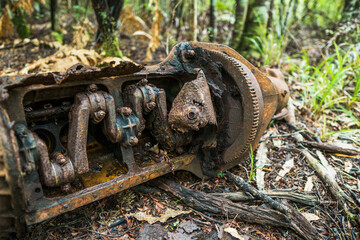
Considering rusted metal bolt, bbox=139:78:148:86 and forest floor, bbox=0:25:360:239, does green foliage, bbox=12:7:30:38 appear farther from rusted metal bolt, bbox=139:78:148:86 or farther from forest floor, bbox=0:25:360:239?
forest floor, bbox=0:25:360:239

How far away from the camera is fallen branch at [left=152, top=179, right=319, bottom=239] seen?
87.6 inches

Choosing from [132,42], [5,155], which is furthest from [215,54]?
[132,42]

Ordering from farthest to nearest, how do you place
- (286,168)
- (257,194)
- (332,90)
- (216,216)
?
(332,90), (286,168), (257,194), (216,216)

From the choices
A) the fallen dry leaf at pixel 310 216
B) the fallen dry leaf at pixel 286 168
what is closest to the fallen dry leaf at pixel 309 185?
the fallen dry leaf at pixel 286 168

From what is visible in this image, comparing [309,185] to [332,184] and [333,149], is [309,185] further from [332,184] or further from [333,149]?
[333,149]

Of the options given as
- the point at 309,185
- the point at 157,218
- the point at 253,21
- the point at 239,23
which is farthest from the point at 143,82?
the point at 239,23

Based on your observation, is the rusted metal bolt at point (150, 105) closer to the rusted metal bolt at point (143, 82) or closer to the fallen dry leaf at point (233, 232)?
the rusted metal bolt at point (143, 82)

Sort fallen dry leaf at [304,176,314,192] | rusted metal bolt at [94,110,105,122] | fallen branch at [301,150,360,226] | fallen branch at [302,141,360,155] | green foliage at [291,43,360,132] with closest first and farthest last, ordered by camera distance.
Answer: rusted metal bolt at [94,110,105,122]
fallen branch at [301,150,360,226]
fallen dry leaf at [304,176,314,192]
fallen branch at [302,141,360,155]
green foliage at [291,43,360,132]

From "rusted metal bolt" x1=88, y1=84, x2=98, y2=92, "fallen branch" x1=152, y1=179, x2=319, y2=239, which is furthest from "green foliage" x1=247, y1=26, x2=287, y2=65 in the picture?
"rusted metal bolt" x1=88, y1=84, x2=98, y2=92

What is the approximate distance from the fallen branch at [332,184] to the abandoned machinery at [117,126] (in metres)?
0.83

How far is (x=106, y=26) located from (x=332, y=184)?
3.82 m

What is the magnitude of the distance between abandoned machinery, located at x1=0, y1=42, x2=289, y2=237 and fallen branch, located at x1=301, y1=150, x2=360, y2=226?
83 cm

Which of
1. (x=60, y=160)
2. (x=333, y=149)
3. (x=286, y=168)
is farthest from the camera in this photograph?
(x=333, y=149)

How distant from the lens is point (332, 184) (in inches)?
108
